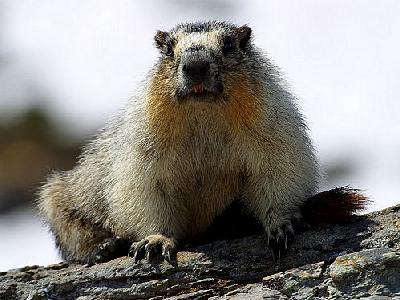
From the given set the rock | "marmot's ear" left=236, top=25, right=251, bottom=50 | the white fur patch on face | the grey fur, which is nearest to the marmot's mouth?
the grey fur

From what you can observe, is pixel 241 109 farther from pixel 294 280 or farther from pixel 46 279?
pixel 46 279

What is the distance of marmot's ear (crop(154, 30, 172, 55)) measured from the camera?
372 inches

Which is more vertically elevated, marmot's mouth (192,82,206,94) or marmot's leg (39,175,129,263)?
marmot's mouth (192,82,206,94)

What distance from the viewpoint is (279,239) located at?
8.62 metres

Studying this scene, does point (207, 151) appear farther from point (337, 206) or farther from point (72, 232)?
point (72, 232)

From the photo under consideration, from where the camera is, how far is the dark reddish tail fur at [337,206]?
863cm

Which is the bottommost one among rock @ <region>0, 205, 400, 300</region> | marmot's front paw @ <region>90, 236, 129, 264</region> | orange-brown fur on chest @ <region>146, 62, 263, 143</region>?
rock @ <region>0, 205, 400, 300</region>

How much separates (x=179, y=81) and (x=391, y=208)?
2.10 m

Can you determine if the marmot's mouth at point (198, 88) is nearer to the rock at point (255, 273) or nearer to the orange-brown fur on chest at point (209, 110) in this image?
the orange-brown fur on chest at point (209, 110)

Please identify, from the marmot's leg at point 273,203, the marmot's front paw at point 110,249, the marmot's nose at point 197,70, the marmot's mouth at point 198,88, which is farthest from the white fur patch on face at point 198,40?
the marmot's front paw at point 110,249

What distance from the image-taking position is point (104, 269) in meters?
8.95

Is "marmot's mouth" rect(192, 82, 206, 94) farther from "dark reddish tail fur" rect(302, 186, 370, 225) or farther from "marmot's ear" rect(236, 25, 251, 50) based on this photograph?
"dark reddish tail fur" rect(302, 186, 370, 225)

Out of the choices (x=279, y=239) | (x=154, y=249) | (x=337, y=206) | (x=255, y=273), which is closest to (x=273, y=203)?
(x=279, y=239)

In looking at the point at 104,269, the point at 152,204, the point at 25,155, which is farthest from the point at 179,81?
the point at 25,155
